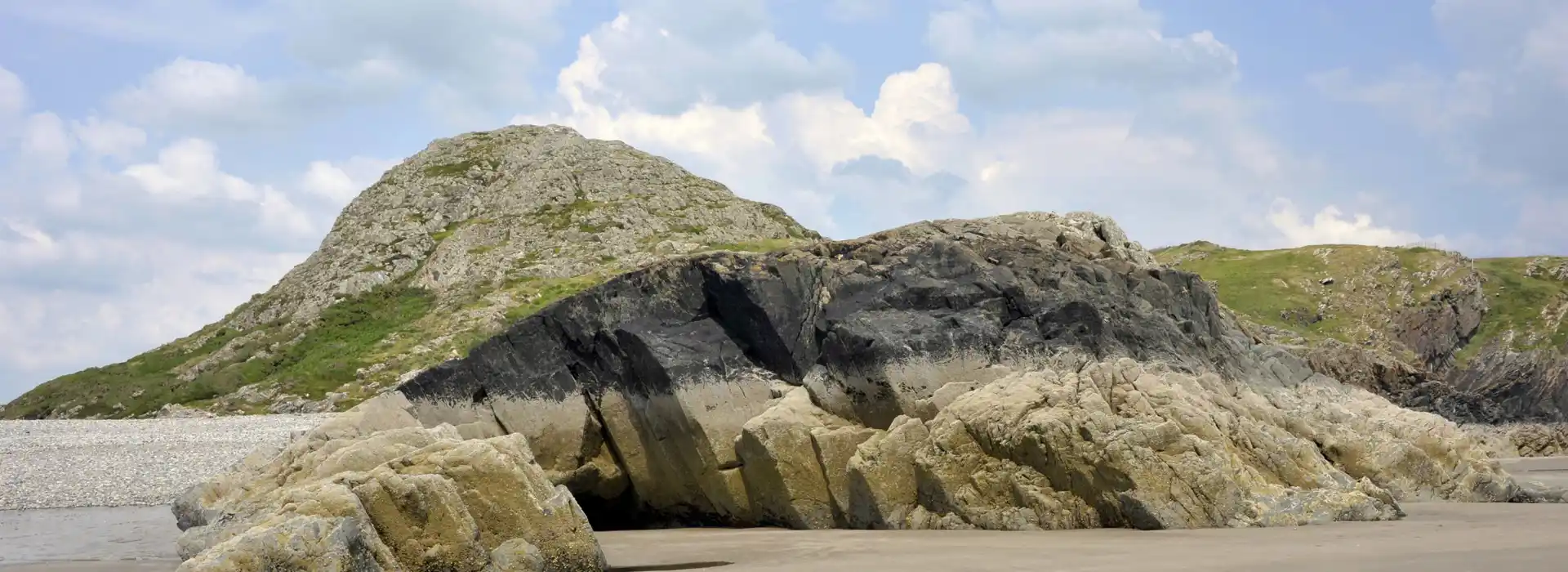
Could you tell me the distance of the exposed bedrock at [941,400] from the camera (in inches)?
673

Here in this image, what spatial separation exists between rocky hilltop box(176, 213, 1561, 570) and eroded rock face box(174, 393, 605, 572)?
0.11 ft

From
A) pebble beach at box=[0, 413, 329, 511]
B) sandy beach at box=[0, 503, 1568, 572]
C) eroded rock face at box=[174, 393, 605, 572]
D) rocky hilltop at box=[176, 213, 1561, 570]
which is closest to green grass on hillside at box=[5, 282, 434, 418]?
pebble beach at box=[0, 413, 329, 511]

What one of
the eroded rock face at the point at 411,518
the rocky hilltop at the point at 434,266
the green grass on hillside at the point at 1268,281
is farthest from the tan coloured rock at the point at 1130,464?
the green grass on hillside at the point at 1268,281

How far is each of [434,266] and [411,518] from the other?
178 ft

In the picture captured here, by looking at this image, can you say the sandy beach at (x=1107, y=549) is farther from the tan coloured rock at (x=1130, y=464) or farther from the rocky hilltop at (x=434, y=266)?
the rocky hilltop at (x=434, y=266)

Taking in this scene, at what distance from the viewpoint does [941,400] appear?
19.4 metres

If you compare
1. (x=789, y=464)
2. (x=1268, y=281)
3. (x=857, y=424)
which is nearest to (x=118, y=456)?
(x=789, y=464)

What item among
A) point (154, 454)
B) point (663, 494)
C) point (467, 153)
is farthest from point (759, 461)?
point (467, 153)

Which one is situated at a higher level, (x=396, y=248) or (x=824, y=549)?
(x=396, y=248)

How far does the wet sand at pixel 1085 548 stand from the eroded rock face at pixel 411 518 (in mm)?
1472

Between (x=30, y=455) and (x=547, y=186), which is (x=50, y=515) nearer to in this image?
(x=30, y=455)

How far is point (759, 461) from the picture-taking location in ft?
66.7

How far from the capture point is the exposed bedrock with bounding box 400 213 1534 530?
56.1 feet

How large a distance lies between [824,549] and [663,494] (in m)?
7.68
